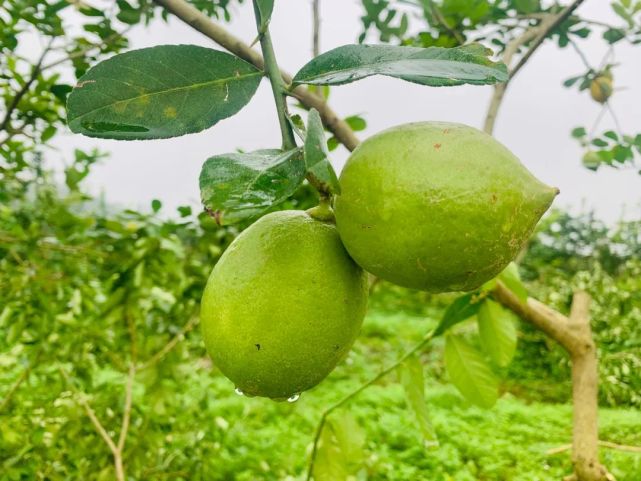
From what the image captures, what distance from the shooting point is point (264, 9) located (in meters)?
0.54

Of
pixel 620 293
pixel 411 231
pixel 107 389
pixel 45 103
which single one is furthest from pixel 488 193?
pixel 620 293

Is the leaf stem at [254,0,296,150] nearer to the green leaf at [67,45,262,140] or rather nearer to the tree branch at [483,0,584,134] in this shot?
the green leaf at [67,45,262,140]

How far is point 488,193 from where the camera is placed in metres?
0.52

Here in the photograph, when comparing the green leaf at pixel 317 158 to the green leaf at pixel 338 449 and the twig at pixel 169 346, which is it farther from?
the twig at pixel 169 346

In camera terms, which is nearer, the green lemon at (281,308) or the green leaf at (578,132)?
the green lemon at (281,308)

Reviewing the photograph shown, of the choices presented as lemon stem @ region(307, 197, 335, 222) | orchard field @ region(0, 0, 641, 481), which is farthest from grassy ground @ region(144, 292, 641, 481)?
lemon stem @ region(307, 197, 335, 222)

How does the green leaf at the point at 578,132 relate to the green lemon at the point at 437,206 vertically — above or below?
below

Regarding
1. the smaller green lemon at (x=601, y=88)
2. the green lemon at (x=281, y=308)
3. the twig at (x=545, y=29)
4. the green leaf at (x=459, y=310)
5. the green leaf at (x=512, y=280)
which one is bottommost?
the green leaf at (x=459, y=310)

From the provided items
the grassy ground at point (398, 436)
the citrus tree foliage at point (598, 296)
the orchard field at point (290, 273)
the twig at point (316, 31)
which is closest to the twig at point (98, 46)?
the orchard field at point (290, 273)

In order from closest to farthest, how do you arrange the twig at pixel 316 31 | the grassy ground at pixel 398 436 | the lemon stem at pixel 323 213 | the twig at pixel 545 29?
the lemon stem at pixel 323 213, the twig at pixel 316 31, the twig at pixel 545 29, the grassy ground at pixel 398 436

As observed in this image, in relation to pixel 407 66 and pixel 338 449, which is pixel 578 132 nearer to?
pixel 338 449

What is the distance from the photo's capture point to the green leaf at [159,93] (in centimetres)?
49

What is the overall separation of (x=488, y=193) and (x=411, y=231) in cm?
8

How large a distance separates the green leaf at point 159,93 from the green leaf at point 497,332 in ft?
2.63
